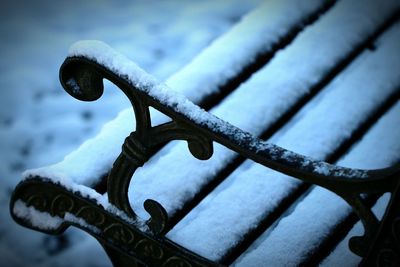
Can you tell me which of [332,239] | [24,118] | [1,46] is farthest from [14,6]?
[332,239]

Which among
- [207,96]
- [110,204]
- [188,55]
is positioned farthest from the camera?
[188,55]

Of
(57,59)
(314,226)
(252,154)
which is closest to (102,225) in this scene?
(252,154)

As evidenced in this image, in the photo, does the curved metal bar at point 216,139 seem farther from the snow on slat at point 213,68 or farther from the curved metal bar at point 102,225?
the snow on slat at point 213,68

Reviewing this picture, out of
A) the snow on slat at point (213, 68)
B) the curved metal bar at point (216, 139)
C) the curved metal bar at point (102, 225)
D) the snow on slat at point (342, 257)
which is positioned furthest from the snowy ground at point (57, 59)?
the curved metal bar at point (216, 139)

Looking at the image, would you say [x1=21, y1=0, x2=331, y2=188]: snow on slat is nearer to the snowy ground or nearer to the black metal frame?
the black metal frame

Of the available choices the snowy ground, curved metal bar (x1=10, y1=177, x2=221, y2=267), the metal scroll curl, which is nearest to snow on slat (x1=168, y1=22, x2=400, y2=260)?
curved metal bar (x1=10, y1=177, x2=221, y2=267)

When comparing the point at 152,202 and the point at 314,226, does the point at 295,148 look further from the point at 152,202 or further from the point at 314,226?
the point at 152,202

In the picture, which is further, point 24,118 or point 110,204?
point 24,118

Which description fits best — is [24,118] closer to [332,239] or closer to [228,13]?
[228,13]
